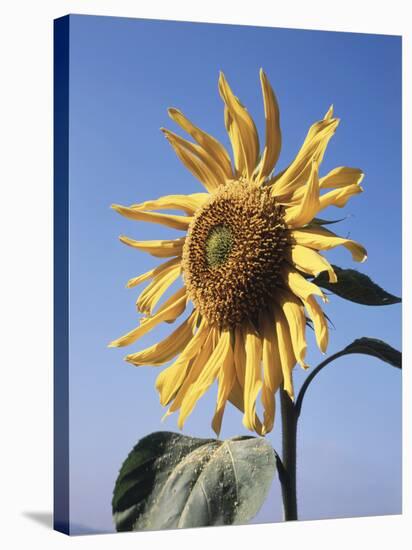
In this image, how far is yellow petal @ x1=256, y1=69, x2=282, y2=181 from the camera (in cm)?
646

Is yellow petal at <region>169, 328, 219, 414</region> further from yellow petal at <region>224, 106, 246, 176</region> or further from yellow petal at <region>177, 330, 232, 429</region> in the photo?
yellow petal at <region>224, 106, 246, 176</region>

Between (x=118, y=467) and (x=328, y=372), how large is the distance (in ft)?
3.61

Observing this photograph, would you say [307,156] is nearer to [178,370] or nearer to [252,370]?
[252,370]

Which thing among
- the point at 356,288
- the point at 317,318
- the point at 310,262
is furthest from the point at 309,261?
the point at 356,288

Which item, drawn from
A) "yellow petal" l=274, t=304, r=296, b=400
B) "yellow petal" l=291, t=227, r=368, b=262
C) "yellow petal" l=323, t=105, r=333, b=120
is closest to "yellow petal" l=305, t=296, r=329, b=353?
"yellow petal" l=274, t=304, r=296, b=400

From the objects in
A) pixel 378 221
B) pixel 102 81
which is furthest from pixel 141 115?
pixel 378 221

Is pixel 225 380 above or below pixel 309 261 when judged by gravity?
below

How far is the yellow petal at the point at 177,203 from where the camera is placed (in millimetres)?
6574

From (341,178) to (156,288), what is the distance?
→ 96 cm

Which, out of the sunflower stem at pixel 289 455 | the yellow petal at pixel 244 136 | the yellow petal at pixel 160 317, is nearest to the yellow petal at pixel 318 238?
the yellow petal at pixel 244 136

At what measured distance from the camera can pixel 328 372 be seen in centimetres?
688

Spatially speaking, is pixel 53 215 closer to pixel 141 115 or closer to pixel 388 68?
pixel 141 115

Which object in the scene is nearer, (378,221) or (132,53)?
(132,53)

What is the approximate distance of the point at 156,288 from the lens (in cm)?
657
